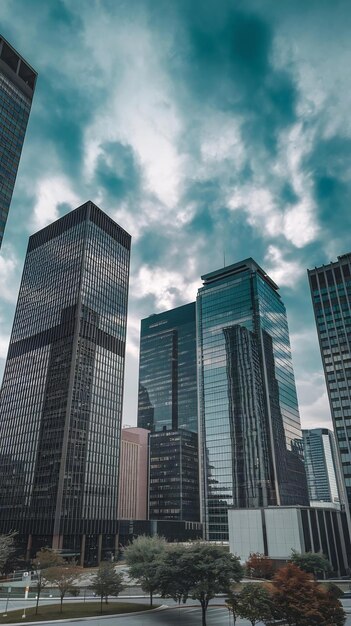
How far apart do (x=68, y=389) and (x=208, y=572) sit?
10011 cm

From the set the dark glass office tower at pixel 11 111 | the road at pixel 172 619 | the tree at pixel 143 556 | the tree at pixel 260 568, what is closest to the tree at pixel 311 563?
the tree at pixel 260 568

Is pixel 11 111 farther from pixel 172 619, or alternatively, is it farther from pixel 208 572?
pixel 172 619

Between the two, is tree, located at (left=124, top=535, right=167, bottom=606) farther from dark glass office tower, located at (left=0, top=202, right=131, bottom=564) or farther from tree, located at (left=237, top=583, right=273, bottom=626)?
dark glass office tower, located at (left=0, top=202, right=131, bottom=564)

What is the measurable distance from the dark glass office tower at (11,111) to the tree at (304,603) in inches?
4065

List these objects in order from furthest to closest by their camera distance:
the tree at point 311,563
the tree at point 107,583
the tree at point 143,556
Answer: the tree at point 311,563 → the tree at point 143,556 → the tree at point 107,583

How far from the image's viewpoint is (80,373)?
144m

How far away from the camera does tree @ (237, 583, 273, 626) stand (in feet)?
132

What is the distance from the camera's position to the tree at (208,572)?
46281 millimetres

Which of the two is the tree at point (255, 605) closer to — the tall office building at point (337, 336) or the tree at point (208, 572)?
the tree at point (208, 572)

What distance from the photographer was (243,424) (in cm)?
17838

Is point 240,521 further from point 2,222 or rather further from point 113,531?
point 2,222

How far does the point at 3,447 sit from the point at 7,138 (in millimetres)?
105151

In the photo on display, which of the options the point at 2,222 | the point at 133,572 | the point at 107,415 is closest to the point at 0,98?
the point at 2,222

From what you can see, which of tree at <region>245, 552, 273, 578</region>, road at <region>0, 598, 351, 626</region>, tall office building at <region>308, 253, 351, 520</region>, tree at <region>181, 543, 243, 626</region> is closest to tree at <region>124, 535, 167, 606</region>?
road at <region>0, 598, 351, 626</region>
